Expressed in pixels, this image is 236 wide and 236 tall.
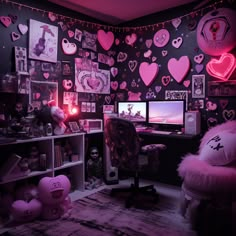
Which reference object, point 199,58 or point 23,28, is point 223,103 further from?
point 23,28

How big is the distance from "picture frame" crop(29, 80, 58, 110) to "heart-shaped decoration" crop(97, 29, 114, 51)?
1101mm

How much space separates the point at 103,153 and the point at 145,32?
1.96m

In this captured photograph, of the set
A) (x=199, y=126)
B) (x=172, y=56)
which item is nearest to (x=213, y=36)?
(x=172, y=56)

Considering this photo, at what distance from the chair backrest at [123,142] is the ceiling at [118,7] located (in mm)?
1654

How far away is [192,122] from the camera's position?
3152 millimetres

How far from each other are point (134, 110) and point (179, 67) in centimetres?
90

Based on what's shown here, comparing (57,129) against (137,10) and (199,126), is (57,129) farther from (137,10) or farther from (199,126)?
(137,10)

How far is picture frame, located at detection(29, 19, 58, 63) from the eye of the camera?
10.1 ft

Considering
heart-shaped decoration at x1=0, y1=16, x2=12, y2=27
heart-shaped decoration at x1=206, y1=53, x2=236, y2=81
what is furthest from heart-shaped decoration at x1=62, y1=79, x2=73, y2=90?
heart-shaped decoration at x1=206, y1=53, x2=236, y2=81

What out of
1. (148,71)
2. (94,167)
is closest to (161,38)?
(148,71)

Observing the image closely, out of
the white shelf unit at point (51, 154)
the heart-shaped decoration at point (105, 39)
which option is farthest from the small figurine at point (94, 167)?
the heart-shaped decoration at point (105, 39)

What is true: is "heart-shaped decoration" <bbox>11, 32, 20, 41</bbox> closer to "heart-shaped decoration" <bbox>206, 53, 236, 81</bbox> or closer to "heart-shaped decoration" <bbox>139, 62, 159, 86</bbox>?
"heart-shaped decoration" <bbox>139, 62, 159, 86</bbox>

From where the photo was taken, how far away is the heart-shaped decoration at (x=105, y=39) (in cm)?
395

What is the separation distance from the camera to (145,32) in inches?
A: 153
